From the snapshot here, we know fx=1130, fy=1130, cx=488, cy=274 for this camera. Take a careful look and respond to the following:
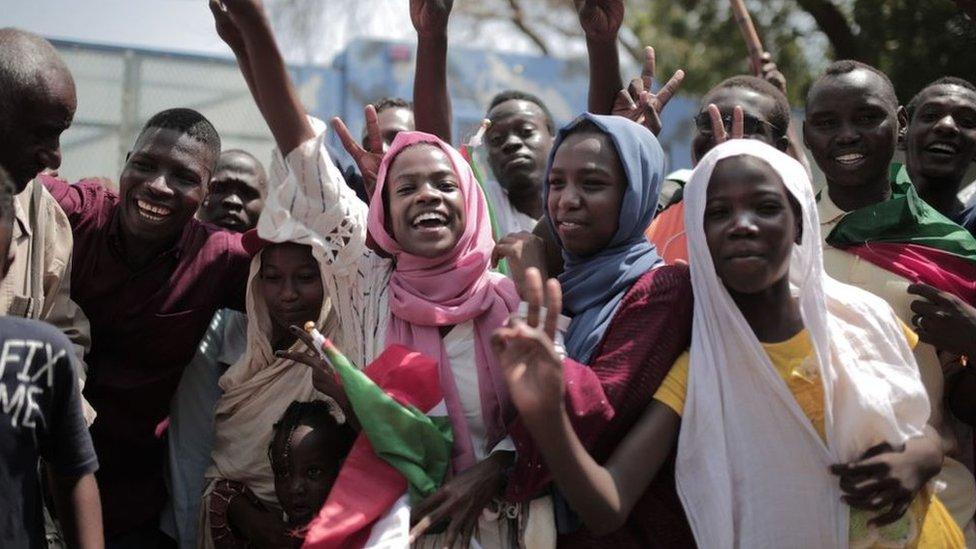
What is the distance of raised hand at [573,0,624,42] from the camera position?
417cm

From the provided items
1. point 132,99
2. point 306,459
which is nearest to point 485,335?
point 306,459

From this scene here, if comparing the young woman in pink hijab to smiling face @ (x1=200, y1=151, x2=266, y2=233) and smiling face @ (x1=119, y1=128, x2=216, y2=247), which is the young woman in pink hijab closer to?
smiling face @ (x1=119, y1=128, x2=216, y2=247)

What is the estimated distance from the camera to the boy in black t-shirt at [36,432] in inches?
108

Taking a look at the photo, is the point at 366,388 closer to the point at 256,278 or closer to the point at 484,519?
the point at 484,519

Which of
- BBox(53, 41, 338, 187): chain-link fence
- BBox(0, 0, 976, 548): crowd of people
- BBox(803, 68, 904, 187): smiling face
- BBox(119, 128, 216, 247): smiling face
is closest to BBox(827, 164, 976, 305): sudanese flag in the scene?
BBox(0, 0, 976, 548): crowd of people

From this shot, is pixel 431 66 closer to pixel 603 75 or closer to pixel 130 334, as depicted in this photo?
pixel 603 75

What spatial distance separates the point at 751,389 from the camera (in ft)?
10.0

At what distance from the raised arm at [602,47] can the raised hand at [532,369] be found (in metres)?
1.73

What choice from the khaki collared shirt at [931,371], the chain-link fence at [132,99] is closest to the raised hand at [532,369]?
the khaki collared shirt at [931,371]

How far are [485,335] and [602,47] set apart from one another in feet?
4.48

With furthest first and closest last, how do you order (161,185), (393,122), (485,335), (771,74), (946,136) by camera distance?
(393,122) → (771,74) → (946,136) → (161,185) → (485,335)

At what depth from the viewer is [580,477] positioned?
2752mm

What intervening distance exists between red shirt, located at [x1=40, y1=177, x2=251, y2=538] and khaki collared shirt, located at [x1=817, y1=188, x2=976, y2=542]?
223cm

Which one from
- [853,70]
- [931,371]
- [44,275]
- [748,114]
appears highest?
[853,70]
